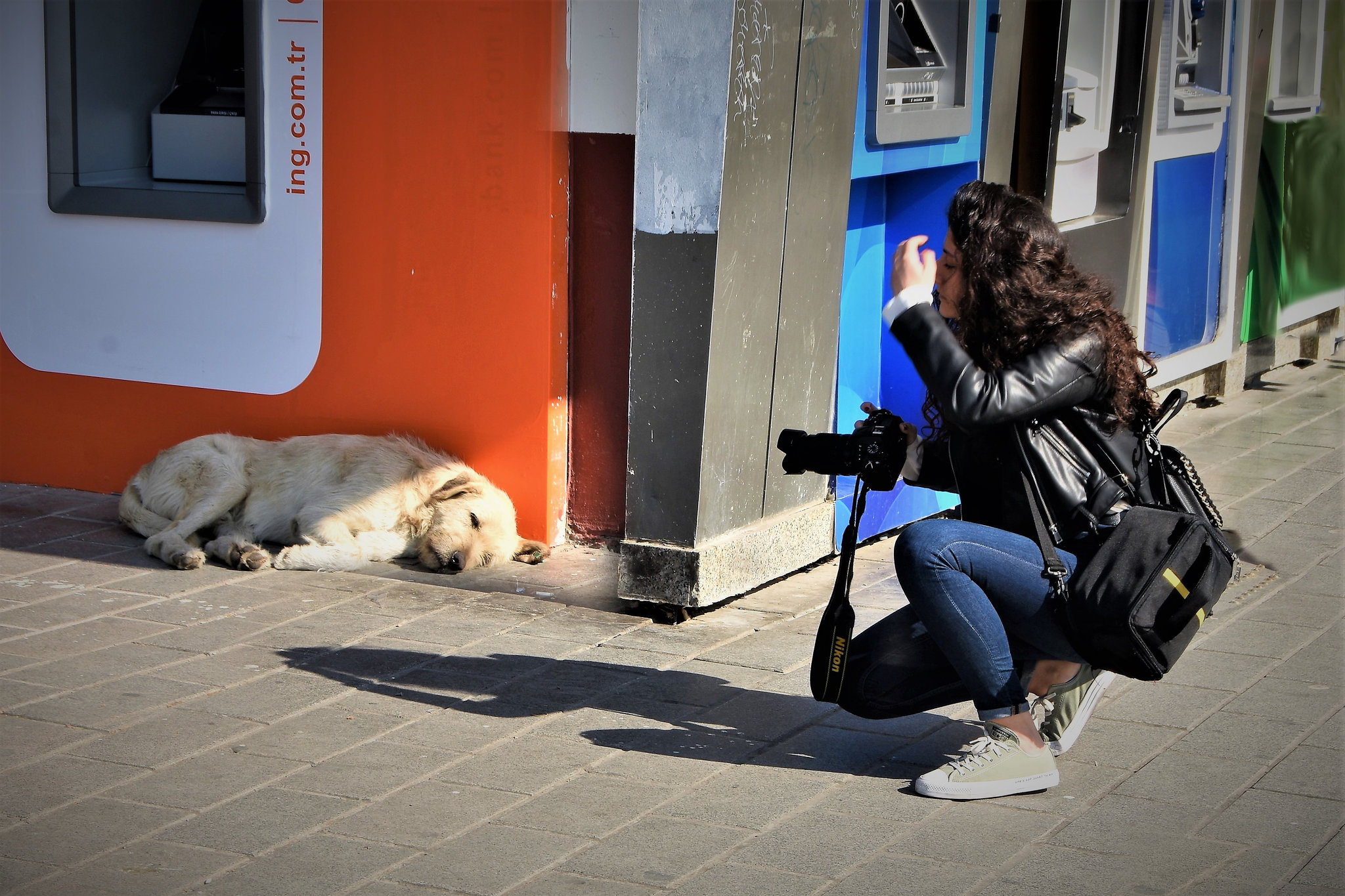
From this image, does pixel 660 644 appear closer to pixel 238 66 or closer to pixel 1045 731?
pixel 1045 731

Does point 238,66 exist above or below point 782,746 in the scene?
above

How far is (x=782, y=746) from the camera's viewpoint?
3838 millimetres

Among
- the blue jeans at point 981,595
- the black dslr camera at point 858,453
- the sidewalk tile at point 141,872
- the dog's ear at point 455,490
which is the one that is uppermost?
the black dslr camera at point 858,453

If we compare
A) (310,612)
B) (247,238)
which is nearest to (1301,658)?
(310,612)

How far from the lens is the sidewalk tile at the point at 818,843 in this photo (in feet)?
10.3

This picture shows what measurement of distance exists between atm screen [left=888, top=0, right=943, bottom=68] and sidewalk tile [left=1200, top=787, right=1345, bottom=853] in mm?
3326

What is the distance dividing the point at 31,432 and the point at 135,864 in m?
4.03

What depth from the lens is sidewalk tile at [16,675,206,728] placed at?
389 cm

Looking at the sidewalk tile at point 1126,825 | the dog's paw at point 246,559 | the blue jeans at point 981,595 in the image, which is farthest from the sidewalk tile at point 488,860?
the dog's paw at point 246,559

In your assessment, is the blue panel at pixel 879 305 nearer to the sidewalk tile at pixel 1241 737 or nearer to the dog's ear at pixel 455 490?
the dog's ear at pixel 455 490

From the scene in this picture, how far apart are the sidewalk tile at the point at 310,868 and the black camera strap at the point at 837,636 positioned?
3.78ft

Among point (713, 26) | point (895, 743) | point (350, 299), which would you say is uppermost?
point (713, 26)

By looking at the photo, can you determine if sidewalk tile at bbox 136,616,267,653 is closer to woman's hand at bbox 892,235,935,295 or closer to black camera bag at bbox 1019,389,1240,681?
woman's hand at bbox 892,235,935,295

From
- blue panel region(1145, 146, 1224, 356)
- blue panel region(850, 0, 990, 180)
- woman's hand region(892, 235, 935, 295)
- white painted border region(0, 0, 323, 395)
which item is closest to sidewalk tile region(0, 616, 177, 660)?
white painted border region(0, 0, 323, 395)
